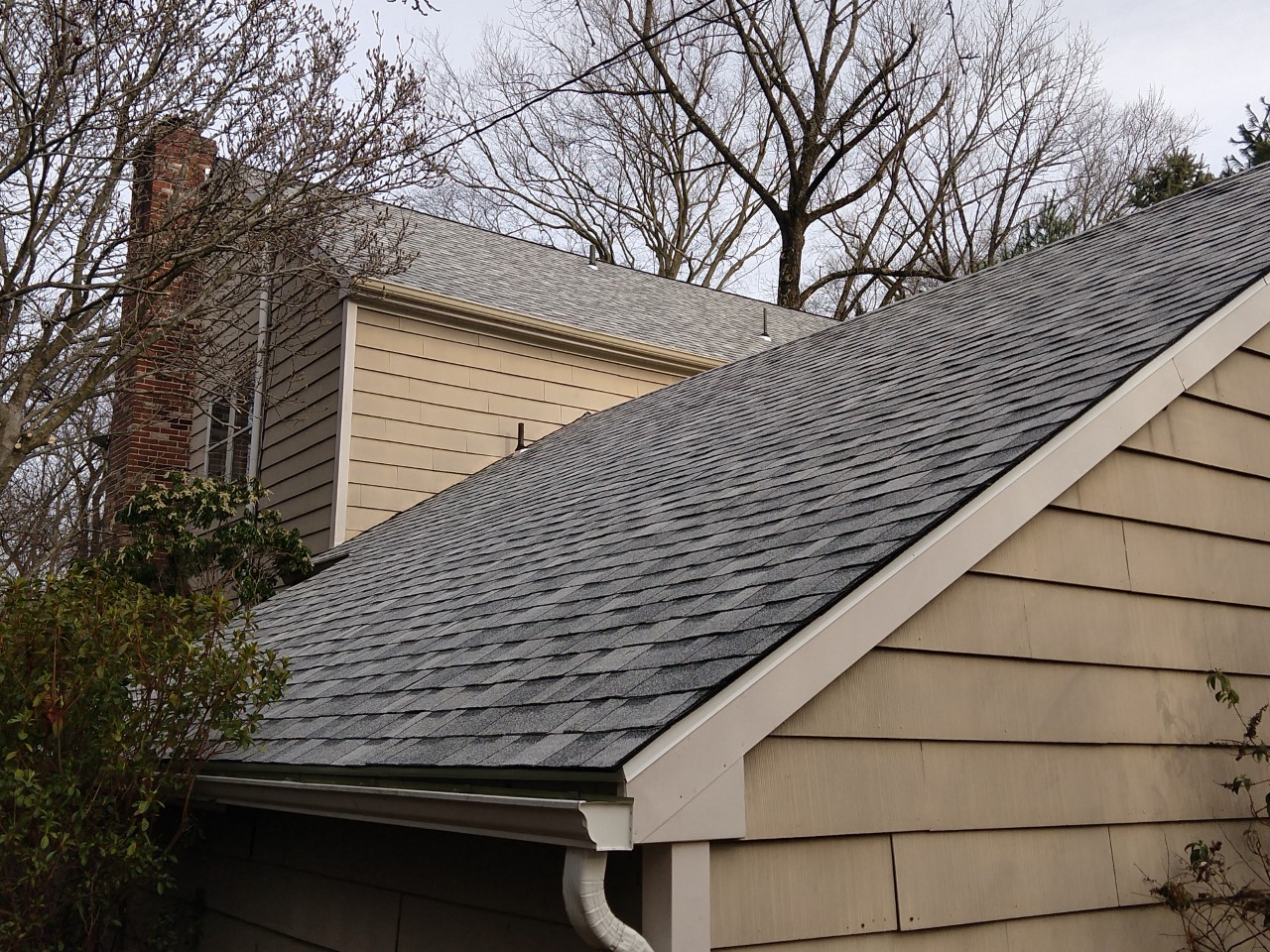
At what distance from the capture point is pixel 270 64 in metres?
9.41

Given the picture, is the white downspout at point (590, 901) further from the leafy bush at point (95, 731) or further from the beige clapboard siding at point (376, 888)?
the leafy bush at point (95, 731)

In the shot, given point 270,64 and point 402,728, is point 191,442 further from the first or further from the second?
point 402,728

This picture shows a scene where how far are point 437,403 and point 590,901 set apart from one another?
9.28 m

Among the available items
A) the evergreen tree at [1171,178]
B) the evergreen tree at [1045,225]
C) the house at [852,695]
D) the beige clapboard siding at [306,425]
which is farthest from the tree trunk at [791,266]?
the house at [852,695]

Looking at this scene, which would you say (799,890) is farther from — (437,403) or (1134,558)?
(437,403)

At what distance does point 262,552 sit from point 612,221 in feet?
62.6

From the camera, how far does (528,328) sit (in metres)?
12.5

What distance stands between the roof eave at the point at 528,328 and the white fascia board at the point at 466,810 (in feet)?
24.3

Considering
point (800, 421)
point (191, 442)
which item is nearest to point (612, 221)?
point (191, 442)

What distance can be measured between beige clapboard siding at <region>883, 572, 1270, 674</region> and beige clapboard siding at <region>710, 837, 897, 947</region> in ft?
2.26

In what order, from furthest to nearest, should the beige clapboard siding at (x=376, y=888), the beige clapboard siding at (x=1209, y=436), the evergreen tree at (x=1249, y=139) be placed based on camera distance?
the evergreen tree at (x=1249, y=139) → the beige clapboard siding at (x=1209, y=436) → the beige clapboard siding at (x=376, y=888)

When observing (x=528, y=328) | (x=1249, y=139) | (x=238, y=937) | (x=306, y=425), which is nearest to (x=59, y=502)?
(x=306, y=425)

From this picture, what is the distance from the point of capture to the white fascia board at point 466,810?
9.77 ft

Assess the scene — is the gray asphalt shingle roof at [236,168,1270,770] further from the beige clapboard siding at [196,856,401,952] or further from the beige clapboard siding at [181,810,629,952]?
the beige clapboard siding at [196,856,401,952]
